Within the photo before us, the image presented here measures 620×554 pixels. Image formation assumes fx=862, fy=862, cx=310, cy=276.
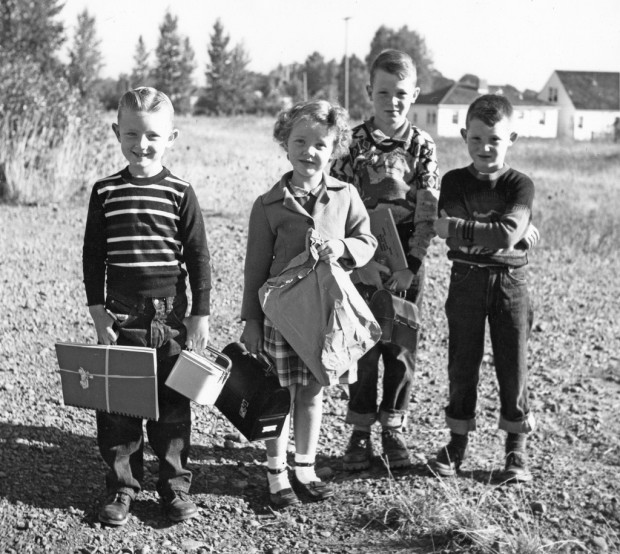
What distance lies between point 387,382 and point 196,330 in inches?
42.1

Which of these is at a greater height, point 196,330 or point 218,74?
point 218,74

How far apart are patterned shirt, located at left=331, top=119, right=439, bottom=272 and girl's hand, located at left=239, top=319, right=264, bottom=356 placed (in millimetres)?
757

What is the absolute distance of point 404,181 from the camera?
12.9 feet

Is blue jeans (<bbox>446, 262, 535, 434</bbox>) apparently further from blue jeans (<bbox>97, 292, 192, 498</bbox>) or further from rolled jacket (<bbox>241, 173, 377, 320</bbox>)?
blue jeans (<bbox>97, 292, 192, 498</bbox>)

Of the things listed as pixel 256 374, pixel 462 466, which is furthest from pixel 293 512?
pixel 462 466

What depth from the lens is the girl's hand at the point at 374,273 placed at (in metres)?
3.91

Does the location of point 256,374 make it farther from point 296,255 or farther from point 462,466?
point 462,466

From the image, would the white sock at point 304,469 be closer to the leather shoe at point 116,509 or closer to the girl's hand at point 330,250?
the leather shoe at point 116,509

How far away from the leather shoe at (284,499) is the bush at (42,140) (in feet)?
23.7

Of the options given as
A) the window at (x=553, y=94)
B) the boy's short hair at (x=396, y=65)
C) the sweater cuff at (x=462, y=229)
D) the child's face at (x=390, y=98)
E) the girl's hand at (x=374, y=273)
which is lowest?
the girl's hand at (x=374, y=273)

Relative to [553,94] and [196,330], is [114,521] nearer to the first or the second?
[196,330]

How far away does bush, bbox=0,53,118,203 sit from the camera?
10.1m

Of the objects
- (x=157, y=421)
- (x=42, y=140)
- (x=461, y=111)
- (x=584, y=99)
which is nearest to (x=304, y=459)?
(x=157, y=421)

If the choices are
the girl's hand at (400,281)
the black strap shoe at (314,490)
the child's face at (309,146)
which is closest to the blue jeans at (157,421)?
the black strap shoe at (314,490)
